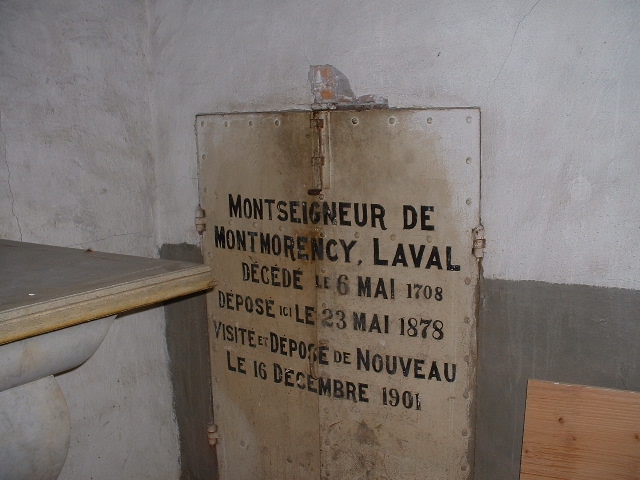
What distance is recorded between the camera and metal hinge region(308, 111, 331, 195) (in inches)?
81.7

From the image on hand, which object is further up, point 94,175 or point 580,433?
point 94,175

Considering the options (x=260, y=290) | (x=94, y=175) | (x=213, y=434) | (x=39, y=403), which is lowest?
(x=213, y=434)

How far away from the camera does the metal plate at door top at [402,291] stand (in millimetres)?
1941

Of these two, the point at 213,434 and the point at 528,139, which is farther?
the point at 213,434

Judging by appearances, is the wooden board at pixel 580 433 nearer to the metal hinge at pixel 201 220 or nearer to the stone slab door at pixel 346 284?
the stone slab door at pixel 346 284

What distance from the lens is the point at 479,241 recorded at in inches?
75.2

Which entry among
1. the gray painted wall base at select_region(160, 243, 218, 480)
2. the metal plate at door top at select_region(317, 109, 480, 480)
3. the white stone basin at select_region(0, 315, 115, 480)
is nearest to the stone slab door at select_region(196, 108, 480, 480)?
the metal plate at door top at select_region(317, 109, 480, 480)

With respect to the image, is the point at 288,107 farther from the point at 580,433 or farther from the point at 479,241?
the point at 580,433

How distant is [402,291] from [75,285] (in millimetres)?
1072

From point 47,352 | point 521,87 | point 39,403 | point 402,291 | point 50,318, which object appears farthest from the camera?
point 402,291

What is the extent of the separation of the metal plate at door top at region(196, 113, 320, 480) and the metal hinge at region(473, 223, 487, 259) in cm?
56

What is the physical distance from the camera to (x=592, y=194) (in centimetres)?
176

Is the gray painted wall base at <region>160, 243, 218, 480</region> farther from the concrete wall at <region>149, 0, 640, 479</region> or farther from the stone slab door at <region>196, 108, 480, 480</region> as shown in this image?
the concrete wall at <region>149, 0, 640, 479</region>

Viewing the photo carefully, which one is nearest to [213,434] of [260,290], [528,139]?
[260,290]
